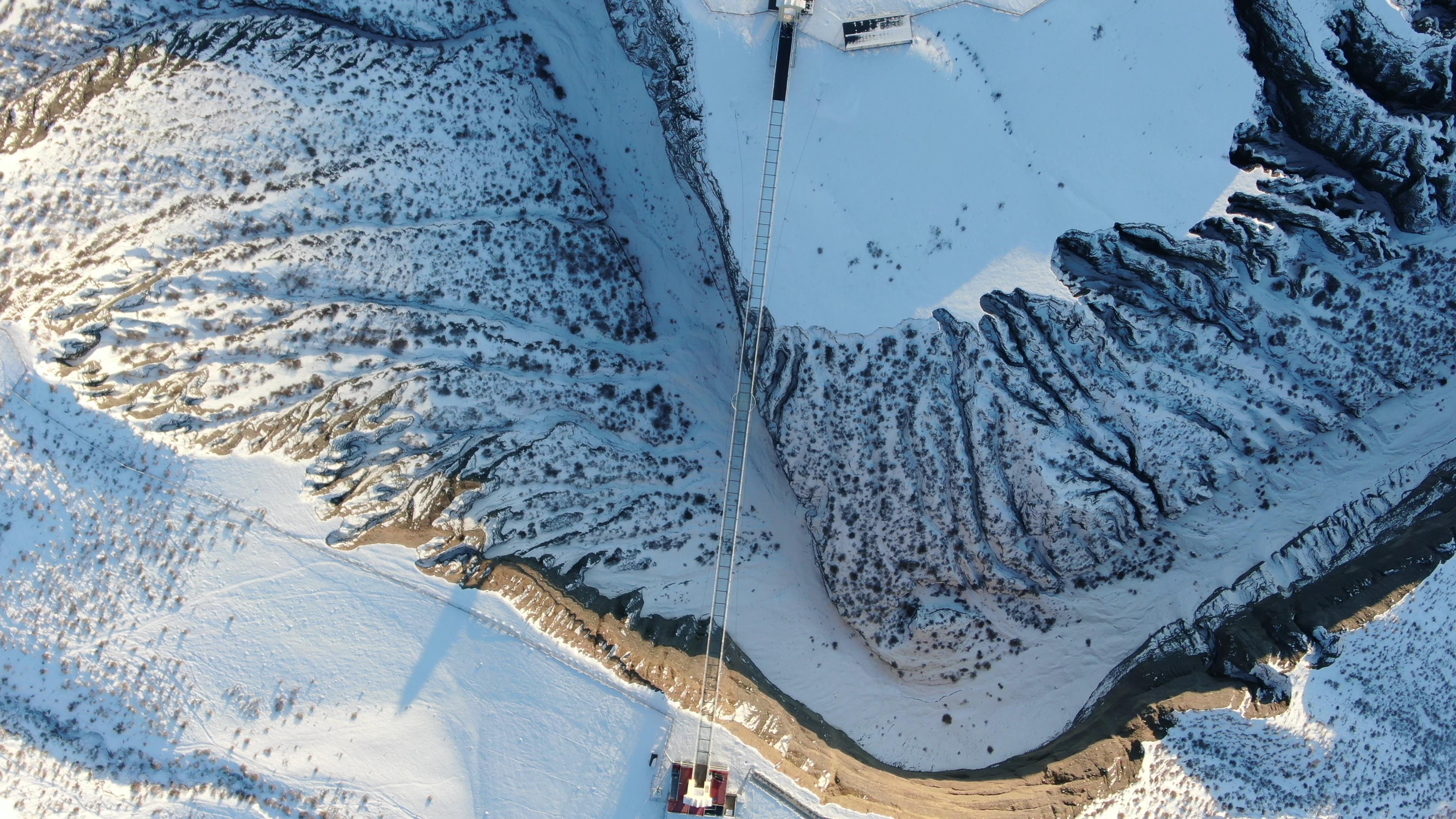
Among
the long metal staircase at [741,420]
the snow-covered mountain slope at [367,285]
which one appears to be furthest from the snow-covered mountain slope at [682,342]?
the long metal staircase at [741,420]

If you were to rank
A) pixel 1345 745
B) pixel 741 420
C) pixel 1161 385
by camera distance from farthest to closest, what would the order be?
pixel 741 420 < pixel 1161 385 < pixel 1345 745

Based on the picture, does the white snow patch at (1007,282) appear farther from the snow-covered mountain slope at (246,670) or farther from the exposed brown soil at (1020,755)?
the snow-covered mountain slope at (246,670)

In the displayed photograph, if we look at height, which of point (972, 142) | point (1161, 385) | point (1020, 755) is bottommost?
point (1020, 755)

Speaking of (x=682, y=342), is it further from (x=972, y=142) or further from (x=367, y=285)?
(x=972, y=142)

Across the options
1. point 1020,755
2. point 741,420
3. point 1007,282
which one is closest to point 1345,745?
point 1020,755

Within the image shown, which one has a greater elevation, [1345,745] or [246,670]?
[1345,745]

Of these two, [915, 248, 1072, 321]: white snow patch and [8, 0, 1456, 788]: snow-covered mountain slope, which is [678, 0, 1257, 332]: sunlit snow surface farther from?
[8, 0, 1456, 788]: snow-covered mountain slope
